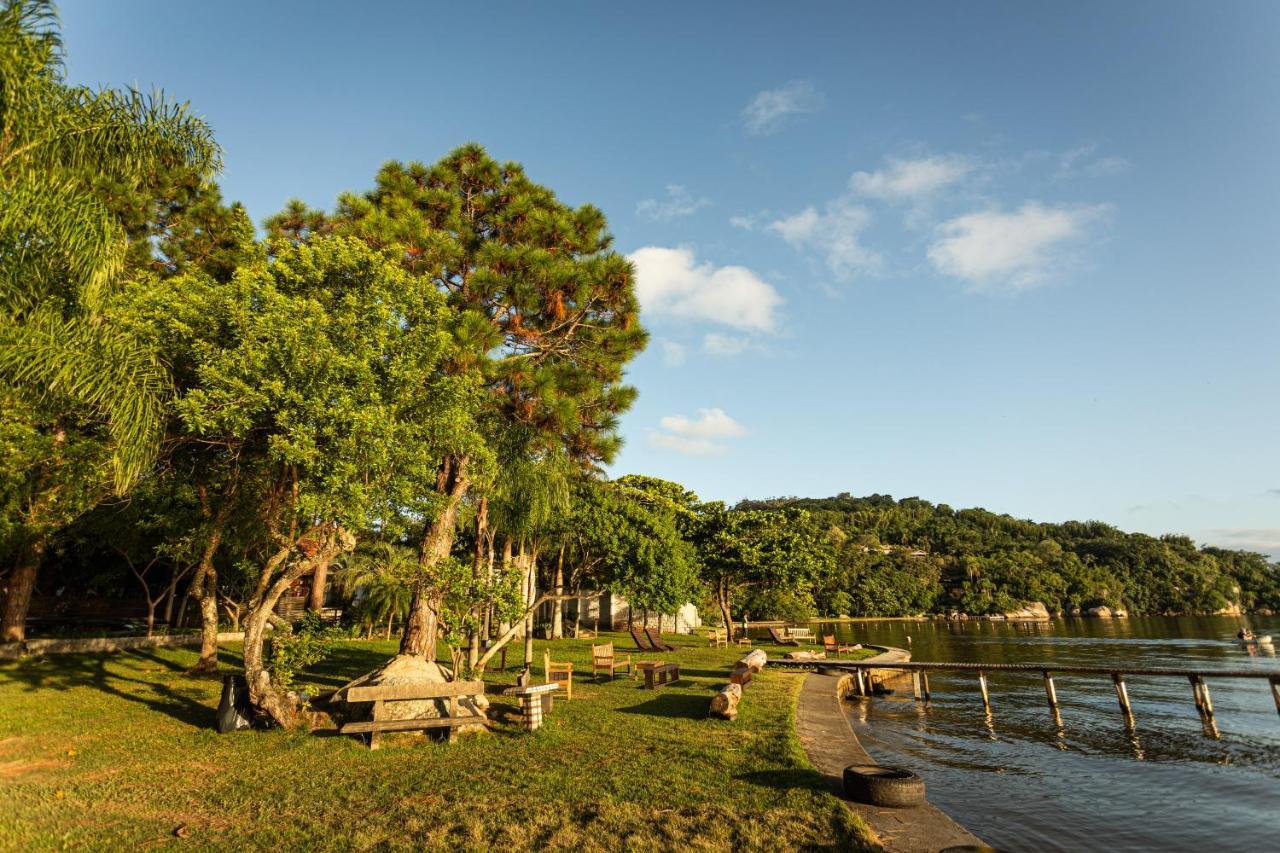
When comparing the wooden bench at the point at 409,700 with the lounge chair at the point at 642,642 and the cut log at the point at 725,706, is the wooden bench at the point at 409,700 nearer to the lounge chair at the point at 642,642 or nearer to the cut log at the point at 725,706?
the cut log at the point at 725,706

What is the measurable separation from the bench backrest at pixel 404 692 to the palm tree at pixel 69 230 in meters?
5.12

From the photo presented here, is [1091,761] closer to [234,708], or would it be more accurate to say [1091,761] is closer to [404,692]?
[404,692]

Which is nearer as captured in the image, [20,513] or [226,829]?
[226,829]

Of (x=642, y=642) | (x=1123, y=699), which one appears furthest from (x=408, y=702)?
(x=1123, y=699)

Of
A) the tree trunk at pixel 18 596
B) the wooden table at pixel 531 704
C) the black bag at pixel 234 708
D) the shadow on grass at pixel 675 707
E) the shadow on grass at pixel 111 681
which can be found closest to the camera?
the black bag at pixel 234 708

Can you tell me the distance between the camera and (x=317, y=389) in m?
10.7

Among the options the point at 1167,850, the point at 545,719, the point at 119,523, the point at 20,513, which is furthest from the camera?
the point at 119,523

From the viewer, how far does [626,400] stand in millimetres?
16906

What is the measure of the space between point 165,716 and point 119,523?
45.8 ft

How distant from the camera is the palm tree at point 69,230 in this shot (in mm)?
8359

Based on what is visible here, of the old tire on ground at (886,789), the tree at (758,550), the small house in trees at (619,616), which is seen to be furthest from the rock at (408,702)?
the small house in trees at (619,616)

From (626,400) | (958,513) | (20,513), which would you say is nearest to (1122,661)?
(626,400)

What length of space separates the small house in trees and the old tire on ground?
1512 inches

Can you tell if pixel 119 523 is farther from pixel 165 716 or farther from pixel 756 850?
pixel 756 850
